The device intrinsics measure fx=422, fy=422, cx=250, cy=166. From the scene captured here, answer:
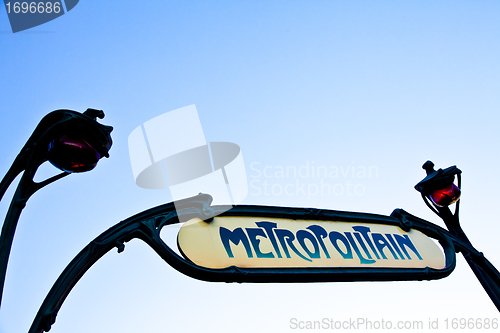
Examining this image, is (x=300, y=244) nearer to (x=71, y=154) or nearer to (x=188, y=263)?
(x=188, y=263)

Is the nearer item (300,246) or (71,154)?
(71,154)

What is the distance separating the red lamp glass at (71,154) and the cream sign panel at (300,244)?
33.1 inches

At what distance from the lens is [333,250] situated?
3.41m

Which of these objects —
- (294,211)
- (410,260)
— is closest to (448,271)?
(410,260)

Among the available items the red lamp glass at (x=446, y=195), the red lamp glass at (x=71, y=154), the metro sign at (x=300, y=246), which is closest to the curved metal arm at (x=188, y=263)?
the metro sign at (x=300, y=246)

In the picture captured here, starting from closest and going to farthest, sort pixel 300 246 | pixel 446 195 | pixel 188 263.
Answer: pixel 188 263 → pixel 300 246 → pixel 446 195

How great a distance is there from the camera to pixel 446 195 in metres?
4.47

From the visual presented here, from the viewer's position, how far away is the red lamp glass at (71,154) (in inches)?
108

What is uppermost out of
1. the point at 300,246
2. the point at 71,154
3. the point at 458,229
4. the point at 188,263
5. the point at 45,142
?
the point at 45,142

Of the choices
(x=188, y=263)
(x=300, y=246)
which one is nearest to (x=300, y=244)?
(x=300, y=246)

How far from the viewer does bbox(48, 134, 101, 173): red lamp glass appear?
274 cm

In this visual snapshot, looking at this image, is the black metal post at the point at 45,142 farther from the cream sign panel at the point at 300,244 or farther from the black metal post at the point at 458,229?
the black metal post at the point at 458,229

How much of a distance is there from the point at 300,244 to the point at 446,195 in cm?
204

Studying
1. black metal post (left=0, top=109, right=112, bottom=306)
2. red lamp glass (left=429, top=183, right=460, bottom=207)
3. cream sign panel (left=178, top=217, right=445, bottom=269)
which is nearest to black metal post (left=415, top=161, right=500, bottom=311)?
red lamp glass (left=429, top=183, right=460, bottom=207)
